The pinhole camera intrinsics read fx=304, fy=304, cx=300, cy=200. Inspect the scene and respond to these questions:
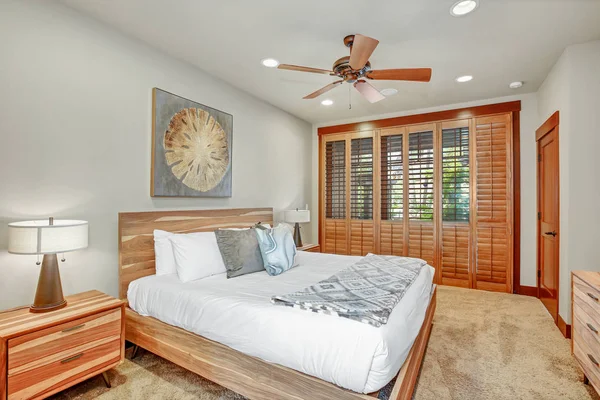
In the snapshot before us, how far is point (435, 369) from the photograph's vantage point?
229 cm

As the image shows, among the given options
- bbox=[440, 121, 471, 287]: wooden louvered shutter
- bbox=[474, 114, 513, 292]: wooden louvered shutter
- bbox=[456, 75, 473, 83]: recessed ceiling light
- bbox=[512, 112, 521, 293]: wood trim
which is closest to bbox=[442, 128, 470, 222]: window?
bbox=[440, 121, 471, 287]: wooden louvered shutter

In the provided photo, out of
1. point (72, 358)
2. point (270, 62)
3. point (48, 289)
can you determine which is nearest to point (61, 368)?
point (72, 358)

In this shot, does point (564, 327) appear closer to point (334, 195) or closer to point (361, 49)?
point (361, 49)

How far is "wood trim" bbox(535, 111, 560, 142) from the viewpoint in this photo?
3.07m

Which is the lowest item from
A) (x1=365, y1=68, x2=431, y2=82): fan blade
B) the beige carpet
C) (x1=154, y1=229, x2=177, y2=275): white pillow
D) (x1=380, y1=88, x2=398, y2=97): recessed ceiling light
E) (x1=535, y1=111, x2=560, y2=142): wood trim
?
the beige carpet

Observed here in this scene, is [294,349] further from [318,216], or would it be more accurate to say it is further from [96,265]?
[318,216]

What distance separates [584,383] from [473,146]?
120 inches

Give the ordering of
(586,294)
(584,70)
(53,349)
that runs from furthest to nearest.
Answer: (584,70), (586,294), (53,349)

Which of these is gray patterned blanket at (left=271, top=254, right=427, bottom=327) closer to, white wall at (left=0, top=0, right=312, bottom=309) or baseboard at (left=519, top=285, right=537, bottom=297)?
white wall at (left=0, top=0, right=312, bottom=309)

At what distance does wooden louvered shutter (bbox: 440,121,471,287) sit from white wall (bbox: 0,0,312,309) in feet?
11.4

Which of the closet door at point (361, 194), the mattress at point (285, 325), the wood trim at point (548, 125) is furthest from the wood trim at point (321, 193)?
the wood trim at point (548, 125)

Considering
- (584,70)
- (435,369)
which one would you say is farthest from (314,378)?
(584,70)

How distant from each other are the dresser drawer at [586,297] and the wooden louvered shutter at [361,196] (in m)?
2.90

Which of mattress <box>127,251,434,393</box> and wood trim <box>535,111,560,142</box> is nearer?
mattress <box>127,251,434,393</box>
